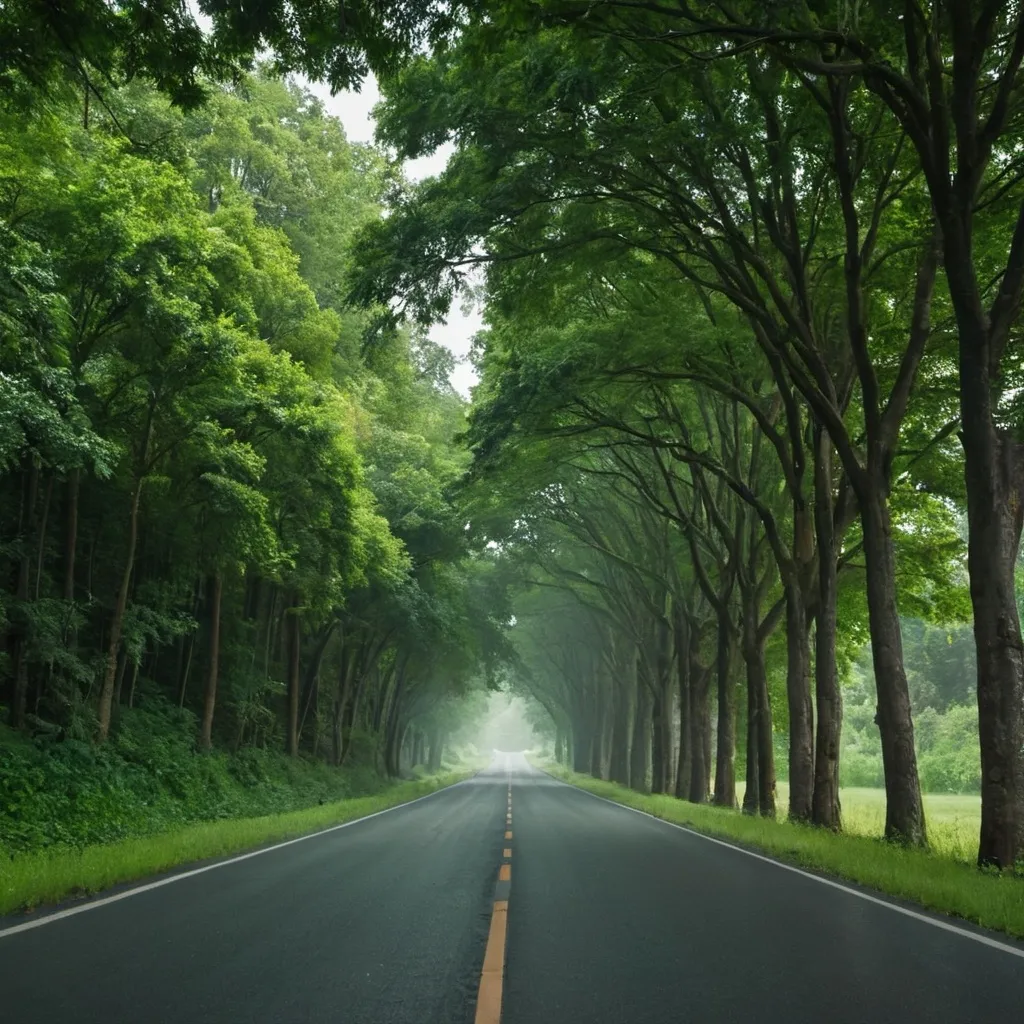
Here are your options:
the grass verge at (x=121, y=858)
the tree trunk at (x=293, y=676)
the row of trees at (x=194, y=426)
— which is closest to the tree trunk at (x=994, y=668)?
the row of trees at (x=194, y=426)

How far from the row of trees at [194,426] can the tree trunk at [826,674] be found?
8.12 metres

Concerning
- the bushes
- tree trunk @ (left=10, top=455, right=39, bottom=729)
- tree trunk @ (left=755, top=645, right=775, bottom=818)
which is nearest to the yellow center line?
the bushes

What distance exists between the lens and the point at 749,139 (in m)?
12.7

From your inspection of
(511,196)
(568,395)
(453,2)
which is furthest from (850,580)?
(453,2)

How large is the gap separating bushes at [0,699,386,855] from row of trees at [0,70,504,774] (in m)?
0.63

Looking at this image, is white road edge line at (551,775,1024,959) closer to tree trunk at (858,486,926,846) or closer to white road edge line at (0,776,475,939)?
tree trunk at (858,486,926,846)

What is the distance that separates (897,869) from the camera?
10414 mm

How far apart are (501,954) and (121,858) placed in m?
6.10

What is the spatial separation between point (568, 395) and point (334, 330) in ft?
34.4

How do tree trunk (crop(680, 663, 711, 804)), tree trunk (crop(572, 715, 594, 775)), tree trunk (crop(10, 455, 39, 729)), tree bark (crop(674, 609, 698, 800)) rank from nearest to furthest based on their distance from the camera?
1. tree trunk (crop(10, 455, 39, 729))
2. tree trunk (crop(680, 663, 711, 804))
3. tree bark (crop(674, 609, 698, 800))
4. tree trunk (crop(572, 715, 594, 775))

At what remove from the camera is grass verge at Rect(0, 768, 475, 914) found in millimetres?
8500

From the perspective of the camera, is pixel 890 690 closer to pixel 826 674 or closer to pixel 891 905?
pixel 826 674

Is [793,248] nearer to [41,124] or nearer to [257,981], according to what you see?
[41,124]

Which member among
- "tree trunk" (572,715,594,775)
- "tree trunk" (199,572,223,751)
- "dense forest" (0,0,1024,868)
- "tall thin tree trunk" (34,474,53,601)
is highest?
"dense forest" (0,0,1024,868)
